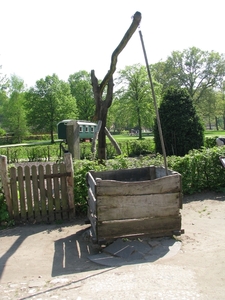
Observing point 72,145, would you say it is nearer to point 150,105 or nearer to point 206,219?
point 206,219

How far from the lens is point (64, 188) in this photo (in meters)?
6.15

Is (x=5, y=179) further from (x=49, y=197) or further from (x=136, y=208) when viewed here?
(x=136, y=208)

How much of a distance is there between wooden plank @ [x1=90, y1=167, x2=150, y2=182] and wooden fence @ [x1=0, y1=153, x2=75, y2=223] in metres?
0.76

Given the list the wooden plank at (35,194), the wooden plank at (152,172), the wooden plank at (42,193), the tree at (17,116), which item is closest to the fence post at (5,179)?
the wooden plank at (35,194)

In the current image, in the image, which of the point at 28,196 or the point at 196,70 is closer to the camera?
the point at 28,196

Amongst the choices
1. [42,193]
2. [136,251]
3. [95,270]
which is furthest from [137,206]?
[42,193]

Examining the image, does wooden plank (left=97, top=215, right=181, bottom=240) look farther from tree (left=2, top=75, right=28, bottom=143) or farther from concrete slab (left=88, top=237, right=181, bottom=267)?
tree (left=2, top=75, right=28, bottom=143)

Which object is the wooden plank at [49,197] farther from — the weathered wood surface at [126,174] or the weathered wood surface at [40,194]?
the weathered wood surface at [126,174]

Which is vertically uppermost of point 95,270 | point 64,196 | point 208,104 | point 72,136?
point 208,104

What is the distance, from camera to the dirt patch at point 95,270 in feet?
10.4

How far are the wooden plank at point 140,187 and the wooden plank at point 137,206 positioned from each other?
62 mm

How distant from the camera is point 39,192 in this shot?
6.24 meters

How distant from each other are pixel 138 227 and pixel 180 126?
946 cm

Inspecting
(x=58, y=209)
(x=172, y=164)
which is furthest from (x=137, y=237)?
(x=172, y=164)
